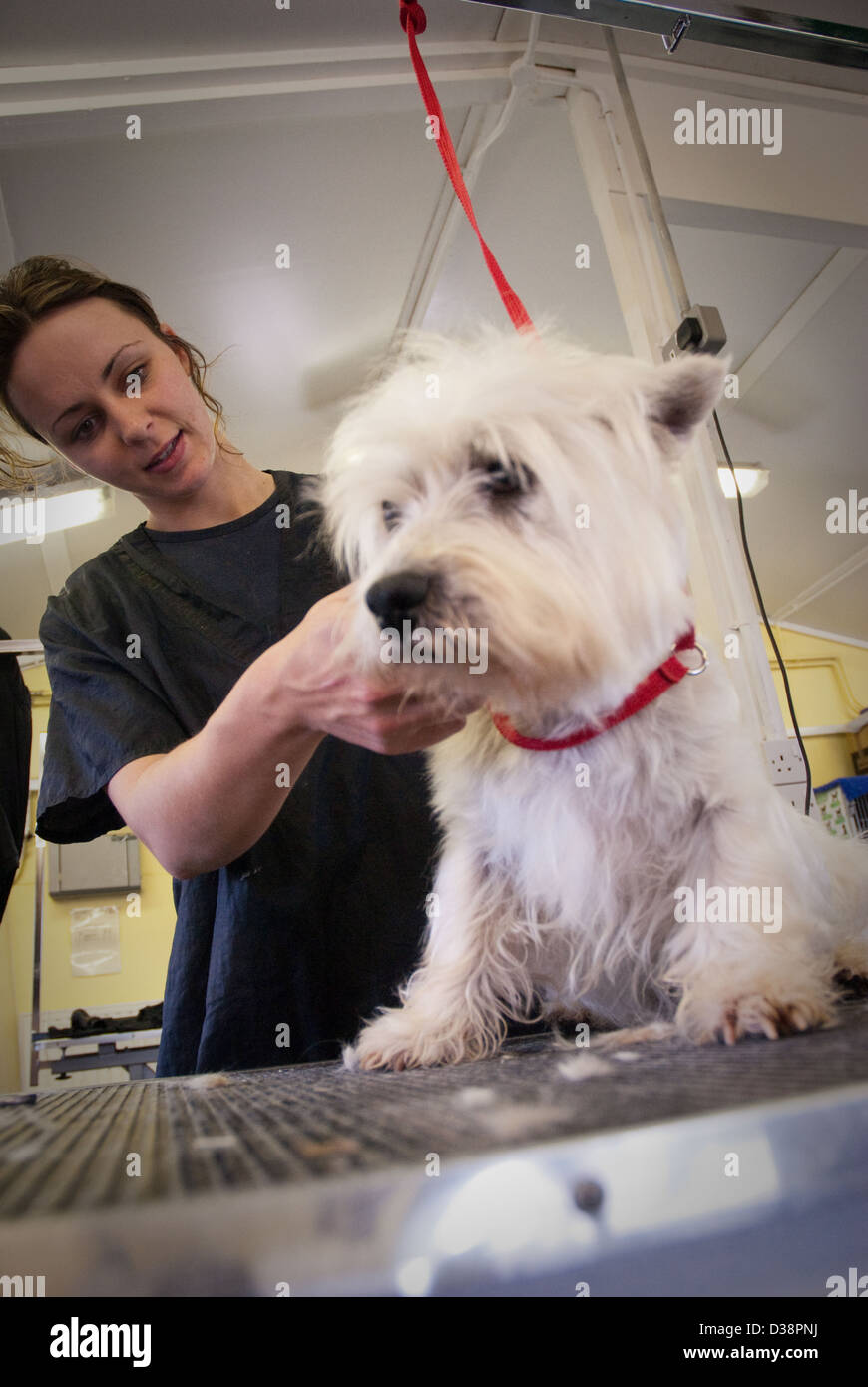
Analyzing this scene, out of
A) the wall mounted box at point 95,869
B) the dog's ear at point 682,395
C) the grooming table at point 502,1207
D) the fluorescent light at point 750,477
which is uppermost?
the wall mounted box at point 95,869

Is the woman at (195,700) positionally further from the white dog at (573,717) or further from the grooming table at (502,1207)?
the grooming table at (502,1207)

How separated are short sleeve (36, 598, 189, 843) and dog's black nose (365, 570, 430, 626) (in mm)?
568

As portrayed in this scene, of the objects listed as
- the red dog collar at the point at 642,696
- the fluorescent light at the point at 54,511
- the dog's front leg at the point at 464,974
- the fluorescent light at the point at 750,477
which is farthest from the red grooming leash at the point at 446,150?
the fluorescent light at the point at 54,511

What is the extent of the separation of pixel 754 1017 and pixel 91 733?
0.96 metres

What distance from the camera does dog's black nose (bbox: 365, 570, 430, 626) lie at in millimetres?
783

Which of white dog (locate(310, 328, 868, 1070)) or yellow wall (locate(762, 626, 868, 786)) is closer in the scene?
white dog (locate(310, 328, 868, 1070))

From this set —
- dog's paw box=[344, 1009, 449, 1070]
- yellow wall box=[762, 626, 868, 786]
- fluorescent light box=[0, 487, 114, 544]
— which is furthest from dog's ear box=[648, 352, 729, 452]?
fluorescent light box=[0, 487, 114, 544]

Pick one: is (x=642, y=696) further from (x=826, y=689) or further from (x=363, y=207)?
(x=363, y=207)

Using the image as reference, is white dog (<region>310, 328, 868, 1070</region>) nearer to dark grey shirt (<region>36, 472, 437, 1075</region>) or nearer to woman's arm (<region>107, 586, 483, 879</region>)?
woman's arm (<region>107, 586, 483, 879</region>)

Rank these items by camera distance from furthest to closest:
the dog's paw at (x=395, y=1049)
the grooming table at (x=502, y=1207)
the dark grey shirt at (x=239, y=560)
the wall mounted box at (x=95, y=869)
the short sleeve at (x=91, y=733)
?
the wall mounted box at (x=95, y=869) < the dark grey shirt at (x=239, y=560) < the short sleeve at (x=91, y=733) < the dog's paw at (x=395, y=1049) < the grooming table at (x=502, y=1207)

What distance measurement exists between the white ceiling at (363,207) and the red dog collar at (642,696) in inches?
41.1

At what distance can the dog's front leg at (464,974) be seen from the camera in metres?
1.05

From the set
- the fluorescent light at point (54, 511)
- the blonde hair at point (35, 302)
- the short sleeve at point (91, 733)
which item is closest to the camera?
the short sleeve at point (91, 733)
